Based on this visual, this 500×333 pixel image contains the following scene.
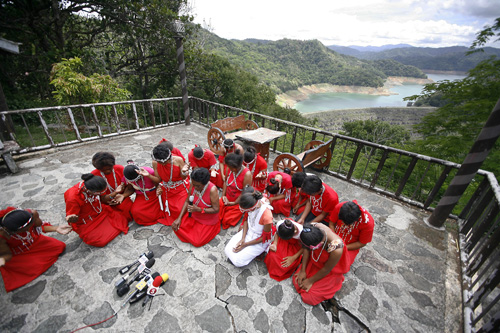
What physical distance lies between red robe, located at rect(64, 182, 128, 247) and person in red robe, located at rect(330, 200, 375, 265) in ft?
11.2

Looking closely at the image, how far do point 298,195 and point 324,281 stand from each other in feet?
5.59

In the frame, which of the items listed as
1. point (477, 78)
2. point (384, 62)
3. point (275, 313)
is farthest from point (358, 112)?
point (384, 62)

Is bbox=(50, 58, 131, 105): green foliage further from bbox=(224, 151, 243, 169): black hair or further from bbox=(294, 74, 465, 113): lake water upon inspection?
bbox=(294, 74, 465, 113): lake water

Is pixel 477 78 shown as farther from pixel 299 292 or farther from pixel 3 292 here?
pixel 3 292

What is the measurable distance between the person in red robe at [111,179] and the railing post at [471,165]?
5665mm

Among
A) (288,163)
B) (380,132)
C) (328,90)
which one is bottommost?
(328,90)

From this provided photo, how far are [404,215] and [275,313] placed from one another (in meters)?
3.40

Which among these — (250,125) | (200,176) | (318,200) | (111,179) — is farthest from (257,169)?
(250,125)

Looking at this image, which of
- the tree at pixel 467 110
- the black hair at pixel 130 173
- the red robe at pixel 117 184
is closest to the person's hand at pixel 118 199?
the red robe at pixel 117 184

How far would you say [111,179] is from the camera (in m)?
3.51

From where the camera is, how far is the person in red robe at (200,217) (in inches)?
127

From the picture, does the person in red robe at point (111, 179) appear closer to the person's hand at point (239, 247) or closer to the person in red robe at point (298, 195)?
the person's hand at point (239, 247)

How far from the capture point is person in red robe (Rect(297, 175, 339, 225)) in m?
3.00

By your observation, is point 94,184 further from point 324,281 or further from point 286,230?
point 324,281
